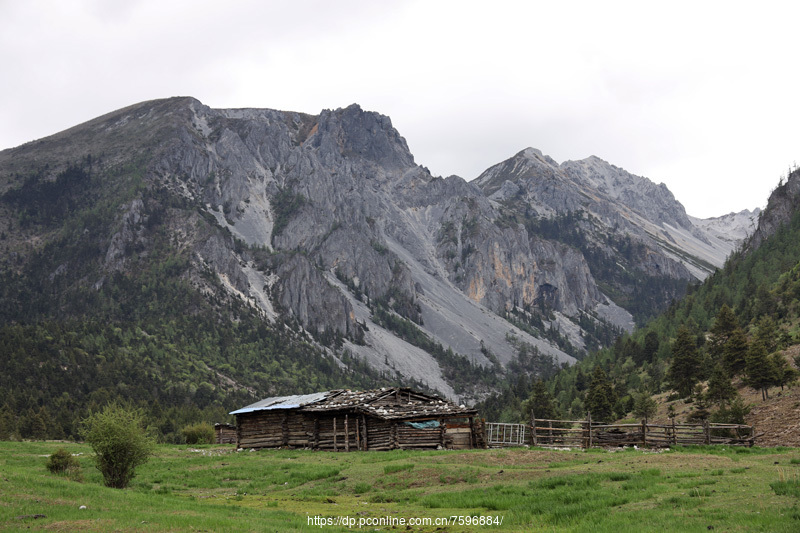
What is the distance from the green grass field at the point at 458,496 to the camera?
53.1ft

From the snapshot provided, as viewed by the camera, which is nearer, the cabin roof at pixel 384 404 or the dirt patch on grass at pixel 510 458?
the dirt patch on grass at pixel 510 458

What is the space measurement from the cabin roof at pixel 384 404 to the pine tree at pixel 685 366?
99.0ft

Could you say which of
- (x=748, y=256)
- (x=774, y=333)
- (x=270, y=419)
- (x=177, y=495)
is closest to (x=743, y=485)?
(x=177, y=495)

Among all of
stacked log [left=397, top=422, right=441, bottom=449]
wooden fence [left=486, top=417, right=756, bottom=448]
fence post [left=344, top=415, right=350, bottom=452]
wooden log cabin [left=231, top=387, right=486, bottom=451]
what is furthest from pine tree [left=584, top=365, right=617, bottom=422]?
fence post [left=344, top=415, right=350, bottom=452]

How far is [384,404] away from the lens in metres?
50.1

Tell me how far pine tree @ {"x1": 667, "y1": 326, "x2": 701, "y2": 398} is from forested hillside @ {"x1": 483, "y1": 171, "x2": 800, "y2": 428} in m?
0.10

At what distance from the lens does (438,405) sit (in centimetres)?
5044

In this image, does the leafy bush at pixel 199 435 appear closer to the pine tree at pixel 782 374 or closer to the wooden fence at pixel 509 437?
the wooden fence at pixel 509 437

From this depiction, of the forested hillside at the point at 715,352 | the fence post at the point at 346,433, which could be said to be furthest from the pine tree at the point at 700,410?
the fence post at the point at 346,433

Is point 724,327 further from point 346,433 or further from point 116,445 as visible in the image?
point 116,445

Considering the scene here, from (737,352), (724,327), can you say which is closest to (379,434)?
(737,352)

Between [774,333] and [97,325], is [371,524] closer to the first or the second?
[774,333]

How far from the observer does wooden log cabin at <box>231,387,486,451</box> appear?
4672 cm

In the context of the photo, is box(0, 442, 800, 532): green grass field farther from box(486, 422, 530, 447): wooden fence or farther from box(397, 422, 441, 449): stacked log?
box(486, 422, 530, 447): wooden fence
